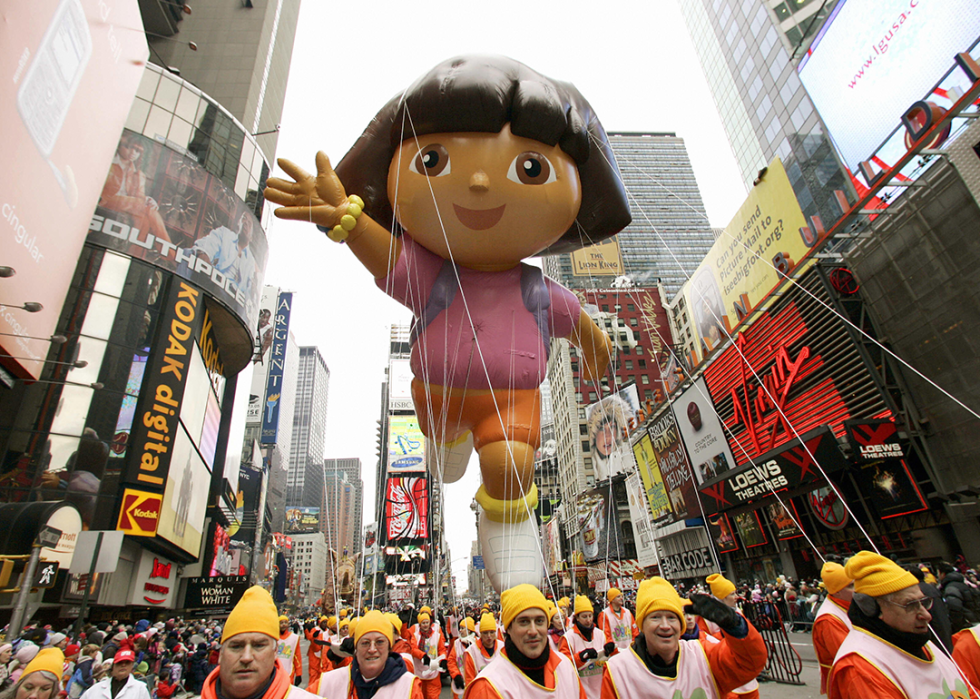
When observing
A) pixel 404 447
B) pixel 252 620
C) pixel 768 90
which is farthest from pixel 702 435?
pixel 404 447

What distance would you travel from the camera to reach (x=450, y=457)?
5133mm

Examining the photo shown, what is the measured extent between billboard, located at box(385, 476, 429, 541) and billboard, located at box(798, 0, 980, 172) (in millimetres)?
36049

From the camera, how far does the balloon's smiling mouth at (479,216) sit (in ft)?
14.3

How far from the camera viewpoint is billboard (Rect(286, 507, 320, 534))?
85.1 m

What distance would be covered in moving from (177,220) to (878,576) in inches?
964

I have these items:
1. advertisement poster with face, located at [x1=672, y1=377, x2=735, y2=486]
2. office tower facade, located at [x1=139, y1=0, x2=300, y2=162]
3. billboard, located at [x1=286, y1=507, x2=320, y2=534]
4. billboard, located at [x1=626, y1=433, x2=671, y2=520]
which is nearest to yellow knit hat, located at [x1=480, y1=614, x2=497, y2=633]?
advertisement poster with face, located at [x1=672, y1=377, x2=735, y2=486]

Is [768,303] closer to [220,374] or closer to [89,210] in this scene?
[89,210]

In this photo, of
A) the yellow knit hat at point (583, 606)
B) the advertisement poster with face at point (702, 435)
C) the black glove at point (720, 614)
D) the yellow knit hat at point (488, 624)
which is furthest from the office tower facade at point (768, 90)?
the black glove at point (720, 614)

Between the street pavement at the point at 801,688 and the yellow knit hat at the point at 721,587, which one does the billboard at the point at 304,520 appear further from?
the yellow knit hat at the point at 721,587

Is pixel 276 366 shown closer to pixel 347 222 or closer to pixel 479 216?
pixel 347 222

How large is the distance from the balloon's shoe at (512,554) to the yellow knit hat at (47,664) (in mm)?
2807

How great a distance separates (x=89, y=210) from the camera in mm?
10805

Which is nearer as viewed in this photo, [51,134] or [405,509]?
[51,134]

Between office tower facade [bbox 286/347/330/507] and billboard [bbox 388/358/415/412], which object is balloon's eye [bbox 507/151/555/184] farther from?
office tower facade [bbox 286/347/330/507]
